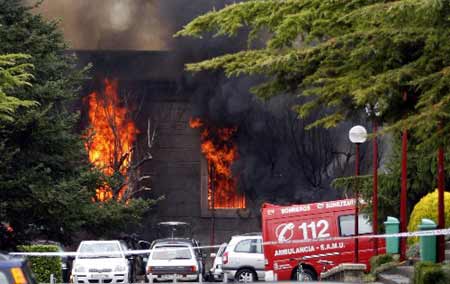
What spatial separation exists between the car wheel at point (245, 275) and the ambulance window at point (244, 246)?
549 millimetres

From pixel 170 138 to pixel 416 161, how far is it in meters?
24.1

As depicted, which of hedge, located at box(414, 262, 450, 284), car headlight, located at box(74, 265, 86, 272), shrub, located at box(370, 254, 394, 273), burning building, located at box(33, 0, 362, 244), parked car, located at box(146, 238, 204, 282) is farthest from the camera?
burning building, located at box(33, 0, 362, 244)

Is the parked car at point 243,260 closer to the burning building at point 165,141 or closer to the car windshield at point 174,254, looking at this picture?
the car windshield at point 174,254

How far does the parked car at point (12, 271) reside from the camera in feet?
23.1

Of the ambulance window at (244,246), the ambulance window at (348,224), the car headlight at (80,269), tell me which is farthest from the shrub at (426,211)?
the car headlight at (80,269)

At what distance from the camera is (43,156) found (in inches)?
1134

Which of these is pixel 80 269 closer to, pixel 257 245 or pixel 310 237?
pixel 257 245

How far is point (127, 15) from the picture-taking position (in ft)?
160

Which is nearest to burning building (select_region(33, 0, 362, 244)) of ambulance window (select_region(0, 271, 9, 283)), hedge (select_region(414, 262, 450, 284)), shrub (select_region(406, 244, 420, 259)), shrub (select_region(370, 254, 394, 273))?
shrub (select_region(406, 244, 420, 259))

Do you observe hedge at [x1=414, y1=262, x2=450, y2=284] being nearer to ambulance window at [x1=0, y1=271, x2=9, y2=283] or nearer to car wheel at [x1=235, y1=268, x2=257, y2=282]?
ambulance window at [x1=0, y1=271, x2=9, y2=283]

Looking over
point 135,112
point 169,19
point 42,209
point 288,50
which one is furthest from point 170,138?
point 288,50

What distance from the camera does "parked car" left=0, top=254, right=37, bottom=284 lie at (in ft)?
23.1

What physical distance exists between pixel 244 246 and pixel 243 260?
43cm

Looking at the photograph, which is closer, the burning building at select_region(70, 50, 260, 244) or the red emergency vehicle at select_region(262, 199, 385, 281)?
the red emergency vehicle at select_region(262, 199, 385, 281)
